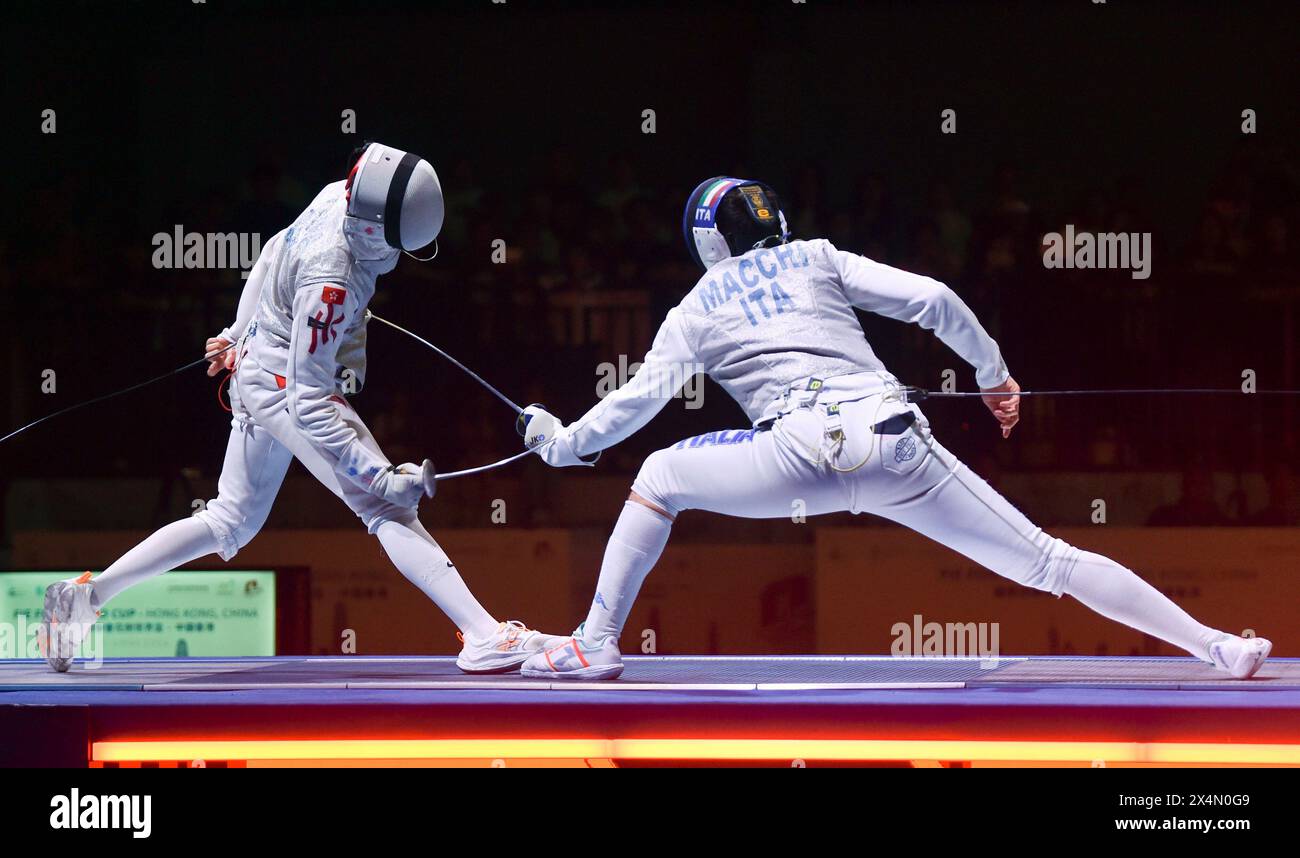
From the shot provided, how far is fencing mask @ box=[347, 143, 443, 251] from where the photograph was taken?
10.7ft

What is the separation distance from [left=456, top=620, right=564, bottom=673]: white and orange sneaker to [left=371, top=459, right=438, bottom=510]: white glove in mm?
403

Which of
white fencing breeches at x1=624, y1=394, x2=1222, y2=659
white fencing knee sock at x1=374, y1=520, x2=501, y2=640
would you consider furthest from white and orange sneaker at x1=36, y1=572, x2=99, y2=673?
white fencing breeches at x1=624, y1=394, x2=1222, y2=659

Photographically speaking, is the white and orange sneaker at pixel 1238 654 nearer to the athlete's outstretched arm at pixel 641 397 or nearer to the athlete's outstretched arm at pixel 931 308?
the athlete's outstretched arm at pixel 931 308

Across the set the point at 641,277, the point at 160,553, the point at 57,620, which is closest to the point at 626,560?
the point at 160,553

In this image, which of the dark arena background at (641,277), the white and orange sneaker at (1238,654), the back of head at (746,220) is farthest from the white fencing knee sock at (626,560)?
the dark arena background at (641,277)

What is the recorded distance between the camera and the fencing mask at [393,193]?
3275mm

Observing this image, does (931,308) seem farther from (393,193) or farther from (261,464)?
(261,464)

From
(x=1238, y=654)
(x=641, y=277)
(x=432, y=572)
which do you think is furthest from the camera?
(x=641, y=277)

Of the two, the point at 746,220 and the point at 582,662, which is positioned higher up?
the point at 746,220

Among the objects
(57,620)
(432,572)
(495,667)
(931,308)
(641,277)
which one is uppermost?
(641,277)

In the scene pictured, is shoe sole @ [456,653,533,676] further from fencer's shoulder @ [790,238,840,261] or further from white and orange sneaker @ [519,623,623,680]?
fencer's shoulder @ [790,238,840,261]

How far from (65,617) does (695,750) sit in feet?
5.71

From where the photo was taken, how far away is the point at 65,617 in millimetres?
3508

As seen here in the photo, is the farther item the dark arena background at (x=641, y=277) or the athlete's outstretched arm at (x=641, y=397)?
the dark arena background at (x=641, y=277)
